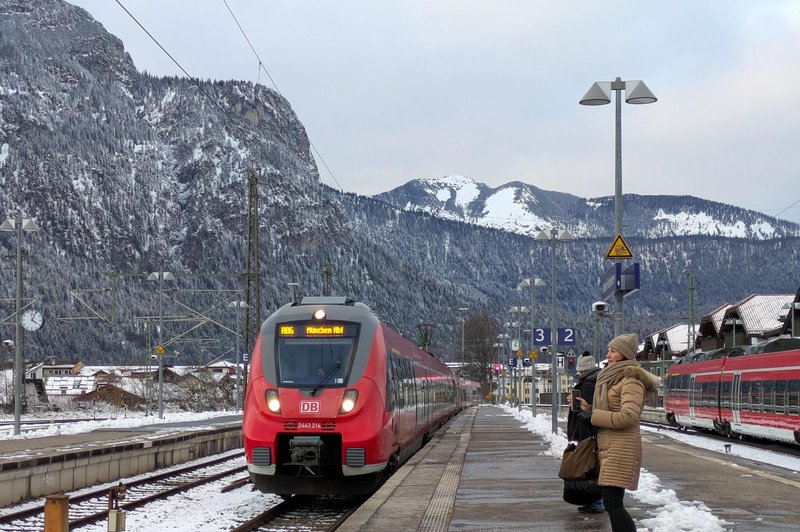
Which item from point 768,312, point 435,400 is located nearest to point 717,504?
point 435,400

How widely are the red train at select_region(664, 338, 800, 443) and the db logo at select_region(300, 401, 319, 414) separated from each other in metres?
18.0

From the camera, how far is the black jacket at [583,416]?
11.1 metres

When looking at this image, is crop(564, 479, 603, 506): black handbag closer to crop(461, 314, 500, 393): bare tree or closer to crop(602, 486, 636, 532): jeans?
crop(602, 486, 636, 532): jeans

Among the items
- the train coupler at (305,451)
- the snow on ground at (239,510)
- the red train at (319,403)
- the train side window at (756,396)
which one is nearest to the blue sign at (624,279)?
the snow on ground at (239,510)

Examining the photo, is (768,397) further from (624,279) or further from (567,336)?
(624,279)

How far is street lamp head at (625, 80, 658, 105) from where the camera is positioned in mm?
21219

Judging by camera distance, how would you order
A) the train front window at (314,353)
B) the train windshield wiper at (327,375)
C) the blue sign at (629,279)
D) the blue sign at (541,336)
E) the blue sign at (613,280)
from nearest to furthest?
the train windshield wiper at (327,375), the train front window at (314,353), the blue sign at (629,279), the blue sign at (613,280), the blue sign at (541,336)

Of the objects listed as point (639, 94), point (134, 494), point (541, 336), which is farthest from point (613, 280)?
point (541, 336)

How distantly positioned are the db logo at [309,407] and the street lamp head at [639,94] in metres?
8.89

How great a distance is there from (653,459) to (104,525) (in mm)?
11366

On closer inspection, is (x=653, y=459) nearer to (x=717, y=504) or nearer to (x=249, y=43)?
(x=717, y=504)

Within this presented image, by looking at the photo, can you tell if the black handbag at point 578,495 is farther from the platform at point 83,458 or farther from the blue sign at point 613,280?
the platform at point 83,458

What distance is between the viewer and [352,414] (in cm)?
1684

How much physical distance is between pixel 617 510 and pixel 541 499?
5.46 m
